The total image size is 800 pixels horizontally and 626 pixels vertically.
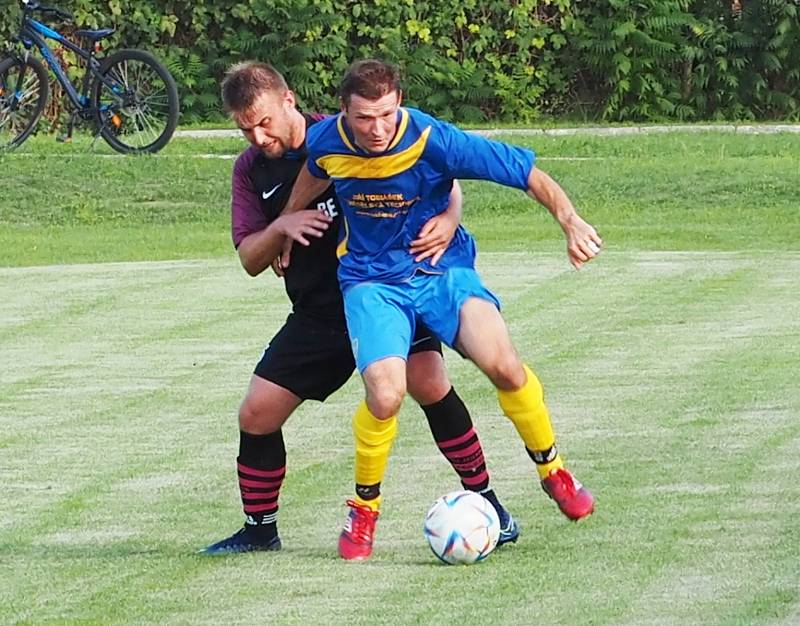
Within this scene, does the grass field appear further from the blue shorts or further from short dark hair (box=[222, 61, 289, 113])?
short dark hair (box=[222, 61, 289, 113])

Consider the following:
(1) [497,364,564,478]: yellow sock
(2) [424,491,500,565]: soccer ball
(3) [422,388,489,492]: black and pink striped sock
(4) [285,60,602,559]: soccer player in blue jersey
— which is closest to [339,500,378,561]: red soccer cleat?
(4) [285,60,602,559]: soccer player in blue jersey

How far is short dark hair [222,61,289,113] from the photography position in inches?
249

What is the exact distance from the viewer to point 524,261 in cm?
1412

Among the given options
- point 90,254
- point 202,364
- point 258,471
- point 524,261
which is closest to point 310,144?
point 258,471

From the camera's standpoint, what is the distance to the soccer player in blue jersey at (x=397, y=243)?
6.23 metres

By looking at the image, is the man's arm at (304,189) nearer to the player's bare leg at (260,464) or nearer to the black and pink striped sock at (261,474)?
the player's bare leg at (260,464)

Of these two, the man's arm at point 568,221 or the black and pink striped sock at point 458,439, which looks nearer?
the man's arm at point 568,221

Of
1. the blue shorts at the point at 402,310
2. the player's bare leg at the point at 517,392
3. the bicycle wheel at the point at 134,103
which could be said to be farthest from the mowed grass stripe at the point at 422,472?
the bicycle wheel at the point at 134,103

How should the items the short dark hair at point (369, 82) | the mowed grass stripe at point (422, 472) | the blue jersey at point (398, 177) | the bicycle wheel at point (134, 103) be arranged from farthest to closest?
the bicycle wheel at point (134, 103), the blue jersey at point (398, 177), the short dark hair at point (369, 82), the mowed grass stripe at point (422, 472)

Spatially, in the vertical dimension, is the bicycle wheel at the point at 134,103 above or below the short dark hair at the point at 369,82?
below

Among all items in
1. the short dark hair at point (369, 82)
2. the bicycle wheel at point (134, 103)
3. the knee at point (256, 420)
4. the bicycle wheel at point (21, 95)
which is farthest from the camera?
the bicycle wheel at point (21, 95)

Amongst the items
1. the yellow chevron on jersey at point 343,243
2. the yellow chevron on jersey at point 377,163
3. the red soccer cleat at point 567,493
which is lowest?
the red soccer cleat at point 567,493

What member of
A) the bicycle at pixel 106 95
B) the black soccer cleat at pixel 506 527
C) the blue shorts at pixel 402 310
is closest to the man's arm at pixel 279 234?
the blue shorts at pixel 402 310

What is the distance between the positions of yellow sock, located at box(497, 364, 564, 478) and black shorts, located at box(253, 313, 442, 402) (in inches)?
15.0
